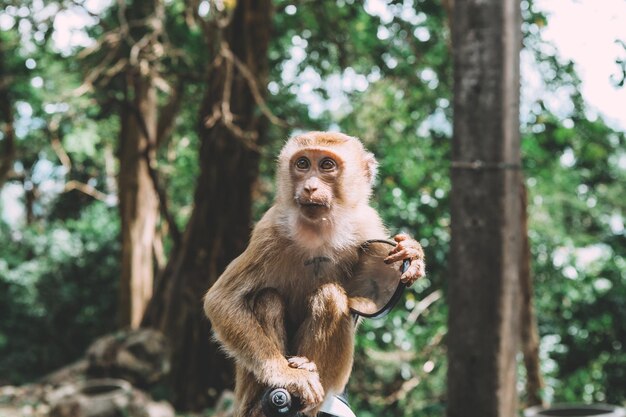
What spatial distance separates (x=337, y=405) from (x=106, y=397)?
557 cm

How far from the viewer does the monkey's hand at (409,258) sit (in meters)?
2.03

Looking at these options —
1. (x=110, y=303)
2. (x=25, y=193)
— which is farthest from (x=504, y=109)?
(x=25, y=193)

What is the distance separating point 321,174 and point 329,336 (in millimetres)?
579

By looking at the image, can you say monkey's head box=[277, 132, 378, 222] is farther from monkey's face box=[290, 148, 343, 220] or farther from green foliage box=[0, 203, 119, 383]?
green foliage box=[0, 203, 119, 383]

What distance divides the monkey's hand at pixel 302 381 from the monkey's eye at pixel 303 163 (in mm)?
685

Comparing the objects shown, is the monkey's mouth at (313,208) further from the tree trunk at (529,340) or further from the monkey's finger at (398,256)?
the tree trunk at (529,340)

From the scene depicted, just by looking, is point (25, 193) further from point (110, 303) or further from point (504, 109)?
point (504, 109)

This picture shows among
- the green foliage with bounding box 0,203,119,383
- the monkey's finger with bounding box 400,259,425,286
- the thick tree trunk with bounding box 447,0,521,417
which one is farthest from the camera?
the green foliage with bounding box 0,203,119,383

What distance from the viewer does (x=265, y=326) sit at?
2.40 m

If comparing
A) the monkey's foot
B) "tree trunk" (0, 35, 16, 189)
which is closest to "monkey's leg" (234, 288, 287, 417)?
the monkey's foot

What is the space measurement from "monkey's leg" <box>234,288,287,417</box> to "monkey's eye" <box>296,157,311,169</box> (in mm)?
458

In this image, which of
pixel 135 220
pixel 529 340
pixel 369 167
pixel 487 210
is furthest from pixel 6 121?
pixel 369 167

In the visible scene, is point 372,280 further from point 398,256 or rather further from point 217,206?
point 217,206

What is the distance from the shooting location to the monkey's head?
2.42 metres
